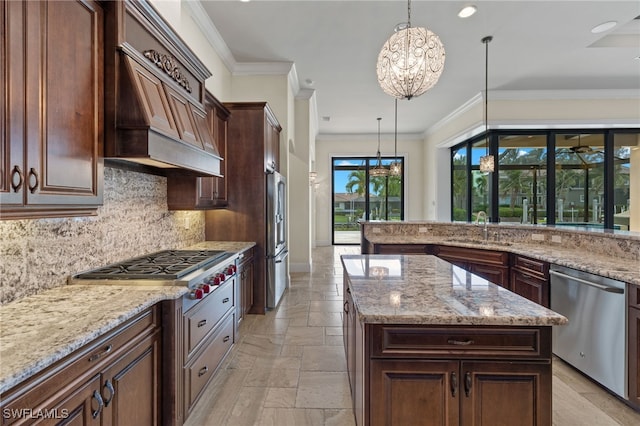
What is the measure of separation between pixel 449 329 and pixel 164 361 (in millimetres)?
1522

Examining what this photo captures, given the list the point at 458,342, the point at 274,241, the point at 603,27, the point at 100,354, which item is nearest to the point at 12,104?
the point at 100,354

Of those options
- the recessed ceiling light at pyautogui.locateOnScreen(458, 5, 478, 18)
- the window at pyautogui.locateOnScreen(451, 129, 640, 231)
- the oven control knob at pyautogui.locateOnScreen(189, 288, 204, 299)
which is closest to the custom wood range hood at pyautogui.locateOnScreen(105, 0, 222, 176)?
the oven control knob at pyautogui.locateOnScreen(189, 288, 204, 299)

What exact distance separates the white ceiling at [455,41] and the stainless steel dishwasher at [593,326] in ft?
9.71

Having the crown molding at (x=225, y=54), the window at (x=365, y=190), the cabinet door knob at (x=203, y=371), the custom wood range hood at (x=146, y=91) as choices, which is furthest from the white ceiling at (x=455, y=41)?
the window at (x=365, y=190)

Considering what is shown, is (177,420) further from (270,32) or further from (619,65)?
(619,65)

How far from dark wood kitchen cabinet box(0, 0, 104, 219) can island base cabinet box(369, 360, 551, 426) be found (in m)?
1.56

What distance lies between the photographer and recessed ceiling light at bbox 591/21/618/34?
3.59m

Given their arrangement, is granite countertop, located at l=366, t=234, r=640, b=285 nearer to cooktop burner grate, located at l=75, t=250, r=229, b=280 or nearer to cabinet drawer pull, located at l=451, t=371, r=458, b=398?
cabinet drawer pull, located at l=451, t=371, r=458, b=398

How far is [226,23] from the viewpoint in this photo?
12.0 ft

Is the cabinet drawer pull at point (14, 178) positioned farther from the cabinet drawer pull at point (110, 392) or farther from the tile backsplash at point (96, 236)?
the cabinet drawer pull at point (110, 392)

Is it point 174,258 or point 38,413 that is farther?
point 174,258

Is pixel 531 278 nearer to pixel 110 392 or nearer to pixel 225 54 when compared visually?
→ pixel 110 392

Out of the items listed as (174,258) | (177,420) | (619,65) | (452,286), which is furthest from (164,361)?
(619,65)

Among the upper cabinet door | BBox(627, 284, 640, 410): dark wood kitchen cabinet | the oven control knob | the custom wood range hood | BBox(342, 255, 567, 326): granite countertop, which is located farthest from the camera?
BBox(627, 284, 640, 410): dark wood kitchen cabinet
